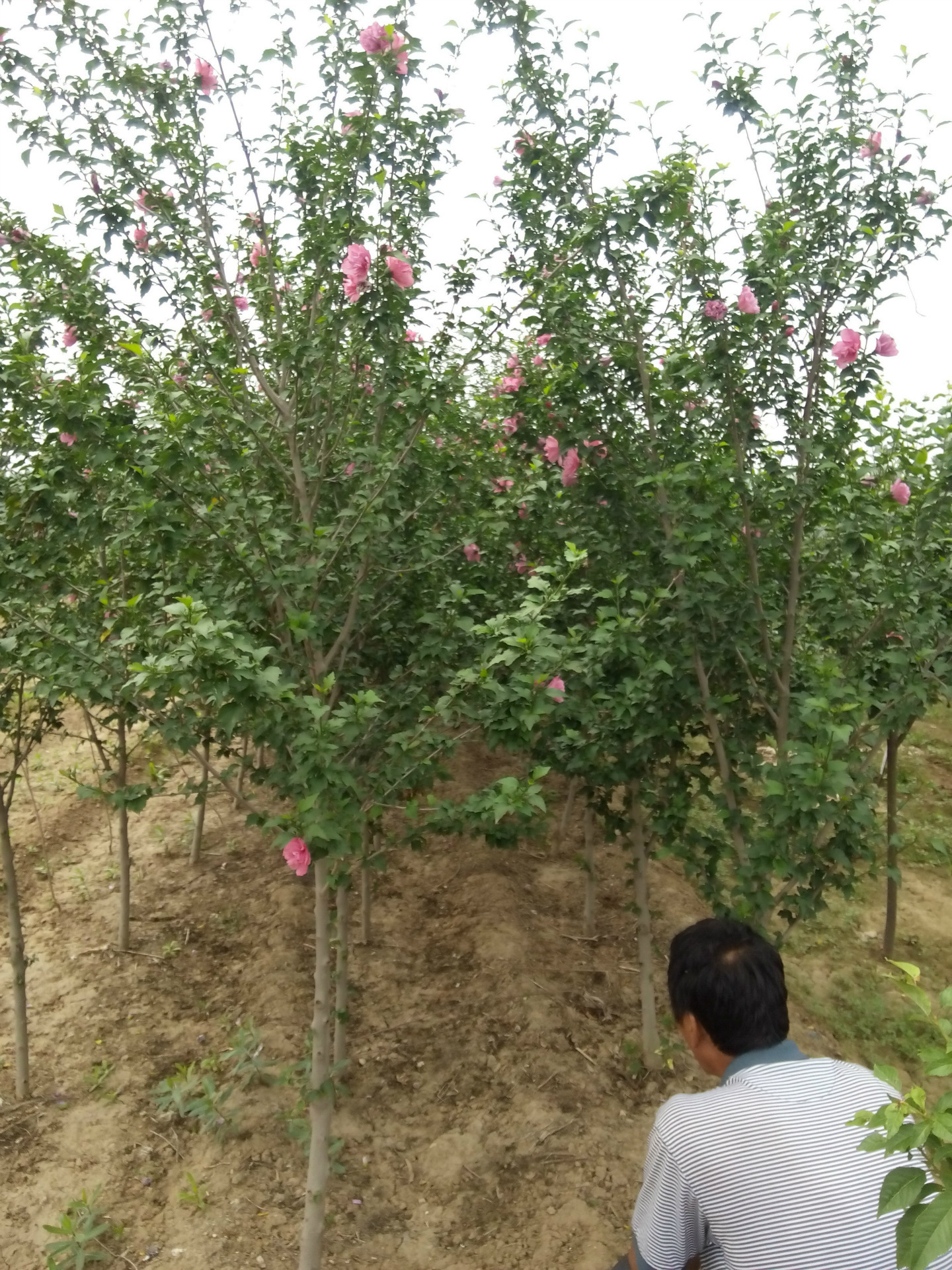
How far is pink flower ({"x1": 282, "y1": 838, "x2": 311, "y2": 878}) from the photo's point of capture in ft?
7.41

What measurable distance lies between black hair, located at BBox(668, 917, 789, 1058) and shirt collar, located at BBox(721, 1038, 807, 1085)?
0.5 inches

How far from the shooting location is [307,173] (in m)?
2.97

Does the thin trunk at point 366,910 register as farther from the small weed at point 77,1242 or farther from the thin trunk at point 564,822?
the small weed at point 77,1242

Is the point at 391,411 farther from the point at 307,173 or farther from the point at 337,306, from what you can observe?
the point at 307,173

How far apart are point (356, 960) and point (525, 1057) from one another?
1.18m

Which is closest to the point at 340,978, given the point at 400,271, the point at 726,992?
the point at 726,992

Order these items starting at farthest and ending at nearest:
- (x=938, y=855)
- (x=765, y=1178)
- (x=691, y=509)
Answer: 1. (x=938, y=855)
2. (x=691, y=509)
3. (x=765, y=1178)

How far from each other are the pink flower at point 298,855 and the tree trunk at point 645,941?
1871mm

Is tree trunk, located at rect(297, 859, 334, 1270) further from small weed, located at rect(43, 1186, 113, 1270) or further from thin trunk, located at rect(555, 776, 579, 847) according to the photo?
thin trunk, located at rect(555, 776, 579, 847)

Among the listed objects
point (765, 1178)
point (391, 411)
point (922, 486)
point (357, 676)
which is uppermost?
point (391, 411)

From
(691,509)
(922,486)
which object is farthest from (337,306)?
(922,486)

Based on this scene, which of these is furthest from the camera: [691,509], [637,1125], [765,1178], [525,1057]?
[525,1057]

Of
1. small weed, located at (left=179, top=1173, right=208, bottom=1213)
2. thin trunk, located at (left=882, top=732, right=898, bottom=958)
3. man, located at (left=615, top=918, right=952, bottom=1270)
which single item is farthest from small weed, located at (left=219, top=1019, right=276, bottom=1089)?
thin trunk, located at (left=882, top=732, right=898, bottom=958)

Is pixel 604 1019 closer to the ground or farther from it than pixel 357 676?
closer to the ground
